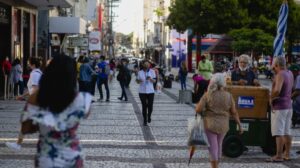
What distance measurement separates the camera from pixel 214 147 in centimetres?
902

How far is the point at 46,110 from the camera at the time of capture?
528 centimetres

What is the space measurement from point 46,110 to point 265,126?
22.0ft

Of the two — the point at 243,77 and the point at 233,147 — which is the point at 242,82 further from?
the point at 233,147

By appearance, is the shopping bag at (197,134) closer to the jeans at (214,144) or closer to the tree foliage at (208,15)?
the jeans at (214,144)

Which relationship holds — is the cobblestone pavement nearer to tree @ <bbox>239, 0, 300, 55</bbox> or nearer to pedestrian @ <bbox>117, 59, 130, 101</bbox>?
pedestrian @ <bbox>117, 59, 130, 101</bbox>

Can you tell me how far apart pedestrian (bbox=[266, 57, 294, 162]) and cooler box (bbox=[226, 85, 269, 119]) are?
476mm

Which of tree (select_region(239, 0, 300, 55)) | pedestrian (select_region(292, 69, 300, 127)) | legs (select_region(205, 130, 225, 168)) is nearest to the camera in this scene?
legs (select_region(205, 130, 225, 168))

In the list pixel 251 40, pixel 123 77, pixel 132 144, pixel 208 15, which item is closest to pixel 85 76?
pixel 123 77

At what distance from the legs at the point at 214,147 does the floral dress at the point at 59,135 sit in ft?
13.0

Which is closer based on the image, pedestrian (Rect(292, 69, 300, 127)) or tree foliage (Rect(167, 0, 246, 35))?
pedestrian (Rect(292, 69, 300, 127))

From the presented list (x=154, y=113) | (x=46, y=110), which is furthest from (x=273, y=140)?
(x=154, y=113)

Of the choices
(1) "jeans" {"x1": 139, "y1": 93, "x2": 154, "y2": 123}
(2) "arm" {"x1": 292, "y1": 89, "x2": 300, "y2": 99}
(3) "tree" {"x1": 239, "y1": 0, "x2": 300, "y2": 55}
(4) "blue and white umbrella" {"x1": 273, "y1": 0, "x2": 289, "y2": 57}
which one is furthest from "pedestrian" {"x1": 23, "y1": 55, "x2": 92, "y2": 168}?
(3) "tree" {"x1": 239, "y1": 0, "x2": 300, "y2": 55}

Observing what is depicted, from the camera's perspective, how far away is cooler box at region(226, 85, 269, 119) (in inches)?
442

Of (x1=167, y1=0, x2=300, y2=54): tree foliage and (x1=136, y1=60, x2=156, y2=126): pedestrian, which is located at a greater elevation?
(x1=167, y1=0, x2=300, y2=54): tree foliage
